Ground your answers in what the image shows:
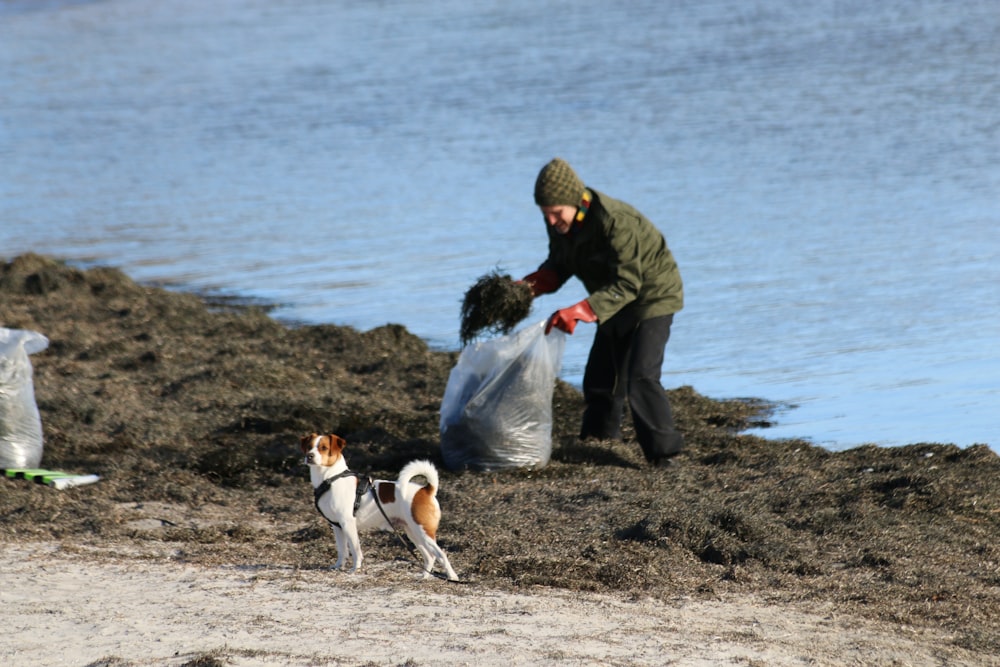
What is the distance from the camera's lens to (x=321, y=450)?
5.29m

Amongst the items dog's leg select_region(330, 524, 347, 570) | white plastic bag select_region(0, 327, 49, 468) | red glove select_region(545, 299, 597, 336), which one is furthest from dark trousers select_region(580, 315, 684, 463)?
white plastic bag select_region(0, 327, 49, 468)

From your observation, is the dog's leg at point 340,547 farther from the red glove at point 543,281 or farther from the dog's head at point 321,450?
the red glove at point 543,281

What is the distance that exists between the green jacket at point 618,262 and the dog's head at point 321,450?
6.44 feet

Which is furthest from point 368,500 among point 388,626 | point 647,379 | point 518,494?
point 647,379

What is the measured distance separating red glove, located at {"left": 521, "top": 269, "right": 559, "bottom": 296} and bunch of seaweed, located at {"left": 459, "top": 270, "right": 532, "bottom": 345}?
34mm

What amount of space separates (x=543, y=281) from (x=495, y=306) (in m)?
0.31

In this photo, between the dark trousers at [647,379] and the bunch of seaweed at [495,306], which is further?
the bunch of seaweed at [495,306]

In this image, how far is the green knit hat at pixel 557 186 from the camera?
6.88 m

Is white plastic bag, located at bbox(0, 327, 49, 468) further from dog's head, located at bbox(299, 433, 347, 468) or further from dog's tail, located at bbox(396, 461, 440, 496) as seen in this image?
dog's tail, located at bbox(396, 461, 440, 496)

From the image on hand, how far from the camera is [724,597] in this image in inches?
209

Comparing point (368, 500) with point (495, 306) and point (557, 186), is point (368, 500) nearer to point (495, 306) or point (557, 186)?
point (557, 186)

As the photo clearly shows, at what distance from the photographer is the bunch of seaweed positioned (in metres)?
7.56

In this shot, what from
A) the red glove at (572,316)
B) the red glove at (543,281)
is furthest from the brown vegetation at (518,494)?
the red glove at (543,281)

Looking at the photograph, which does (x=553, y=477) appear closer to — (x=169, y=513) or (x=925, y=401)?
(x=169, y=513)
